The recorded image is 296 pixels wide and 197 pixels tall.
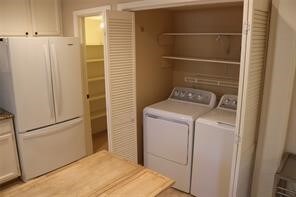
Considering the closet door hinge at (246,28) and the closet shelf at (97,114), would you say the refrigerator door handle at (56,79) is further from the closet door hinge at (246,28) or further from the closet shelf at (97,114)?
the closet door hinge at (246,28)

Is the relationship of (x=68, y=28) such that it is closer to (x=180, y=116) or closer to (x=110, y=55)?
(x=110, y=55)

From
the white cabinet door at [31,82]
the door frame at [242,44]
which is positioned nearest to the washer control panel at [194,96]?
the door frame at [242,44]

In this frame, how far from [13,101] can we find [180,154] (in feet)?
6.72

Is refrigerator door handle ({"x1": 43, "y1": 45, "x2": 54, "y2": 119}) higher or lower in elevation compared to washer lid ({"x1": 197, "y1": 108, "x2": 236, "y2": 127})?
higher

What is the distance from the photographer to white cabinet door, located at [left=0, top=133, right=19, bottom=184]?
2.89 meters

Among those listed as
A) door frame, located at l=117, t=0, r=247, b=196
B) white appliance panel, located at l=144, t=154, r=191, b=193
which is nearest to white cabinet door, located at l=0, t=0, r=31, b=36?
door frame, located at l=117, t=0, r=247, b=196

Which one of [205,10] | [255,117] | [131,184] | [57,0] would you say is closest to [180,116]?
[255,117]

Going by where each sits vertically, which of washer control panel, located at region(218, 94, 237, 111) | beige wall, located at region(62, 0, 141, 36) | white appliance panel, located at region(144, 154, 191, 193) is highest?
beige wall, located at region(62, 0, 141, 36)

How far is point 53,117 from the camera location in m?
3.17

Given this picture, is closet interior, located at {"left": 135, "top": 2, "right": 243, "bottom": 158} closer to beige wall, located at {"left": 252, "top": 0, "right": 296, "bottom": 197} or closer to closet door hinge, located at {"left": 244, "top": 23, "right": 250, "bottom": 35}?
beige wall, located at {"left": 252, "top": 0, "right": 296, "bottom": 197}

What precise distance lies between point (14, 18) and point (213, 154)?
9.89 feet

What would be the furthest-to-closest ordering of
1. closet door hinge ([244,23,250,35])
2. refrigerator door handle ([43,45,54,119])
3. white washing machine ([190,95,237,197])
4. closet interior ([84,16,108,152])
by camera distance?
closet interior ([84,16,108,152]) < refrigerator door handle ([43,45,54,119]) < white washing machine ([190,95,237,197]) < closet door hinge ([244,23,250,35])

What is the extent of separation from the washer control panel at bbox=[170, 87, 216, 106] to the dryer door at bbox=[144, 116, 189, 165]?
2.05ft

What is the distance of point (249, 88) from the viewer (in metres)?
1.91
